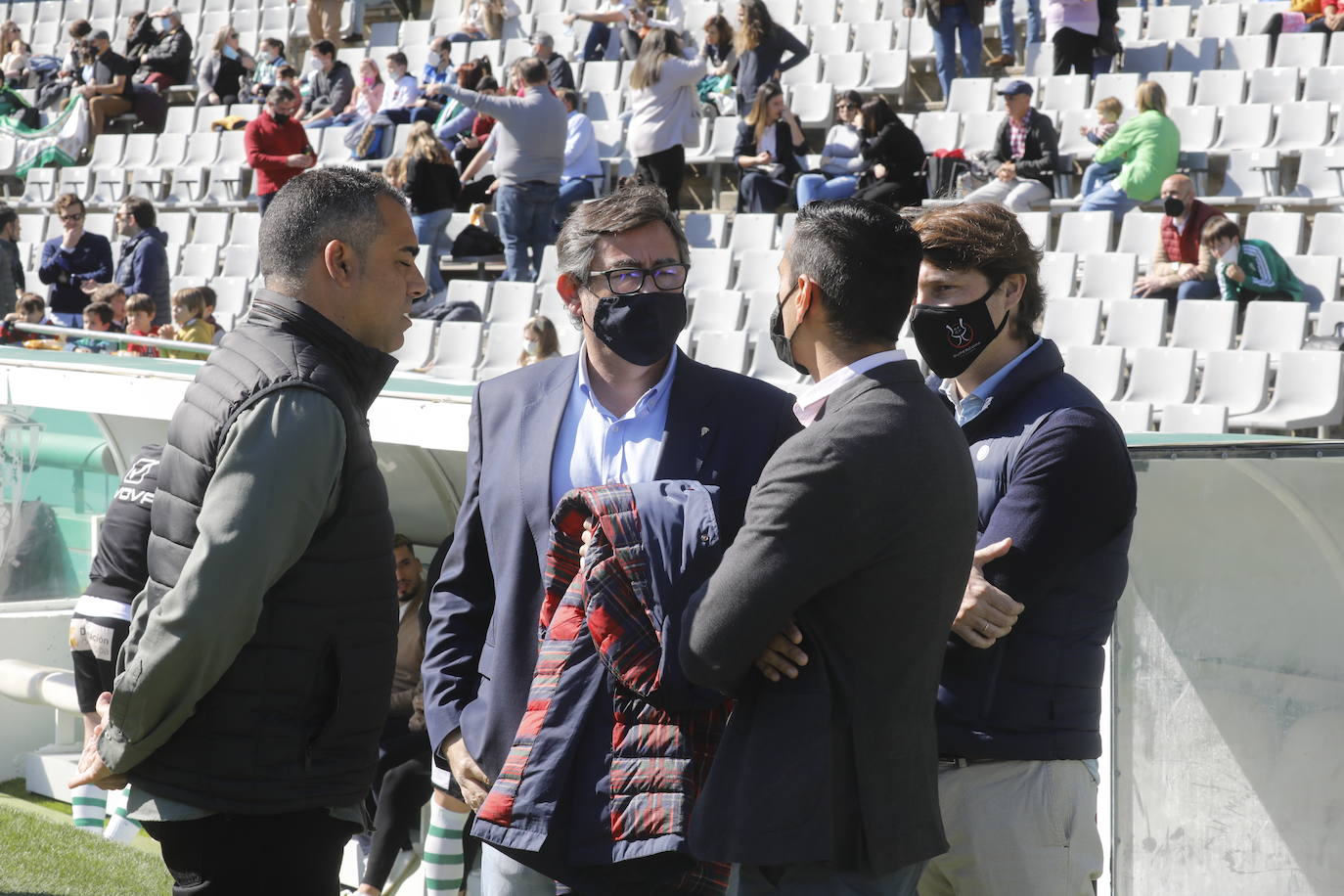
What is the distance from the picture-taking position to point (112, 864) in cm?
459

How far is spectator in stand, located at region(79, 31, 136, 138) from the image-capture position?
16.1 metres

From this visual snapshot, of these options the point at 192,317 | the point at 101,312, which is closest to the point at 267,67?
the point at 101,312

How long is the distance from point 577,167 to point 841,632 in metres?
9.30

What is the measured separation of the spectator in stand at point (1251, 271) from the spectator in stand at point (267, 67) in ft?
34.3

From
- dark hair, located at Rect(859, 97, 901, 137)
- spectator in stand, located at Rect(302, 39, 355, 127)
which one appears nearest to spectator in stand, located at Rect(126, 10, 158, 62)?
spectator in stand, located at Rect(302, 39, 355, 127)

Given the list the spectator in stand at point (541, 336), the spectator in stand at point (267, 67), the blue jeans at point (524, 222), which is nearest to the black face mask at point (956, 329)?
the spectator in stand at point (541, 336)

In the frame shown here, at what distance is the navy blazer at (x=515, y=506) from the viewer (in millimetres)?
2322

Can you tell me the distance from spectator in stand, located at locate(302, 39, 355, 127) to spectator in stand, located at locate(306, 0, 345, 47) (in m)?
2.04

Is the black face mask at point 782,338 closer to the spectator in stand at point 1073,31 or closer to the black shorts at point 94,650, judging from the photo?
the black shorts at point 94,650

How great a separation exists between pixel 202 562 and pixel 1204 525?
2.17 m

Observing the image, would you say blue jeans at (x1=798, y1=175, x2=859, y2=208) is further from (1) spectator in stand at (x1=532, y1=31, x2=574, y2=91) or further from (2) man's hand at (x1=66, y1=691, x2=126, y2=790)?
(2) man's hand at (x1=66, y1=691, x2=126, y2=790)

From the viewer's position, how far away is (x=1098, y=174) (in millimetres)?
9828

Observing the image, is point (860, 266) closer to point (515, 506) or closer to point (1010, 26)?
point (515, 506)

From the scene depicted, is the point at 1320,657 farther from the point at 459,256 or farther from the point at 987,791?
the point at 459,256
